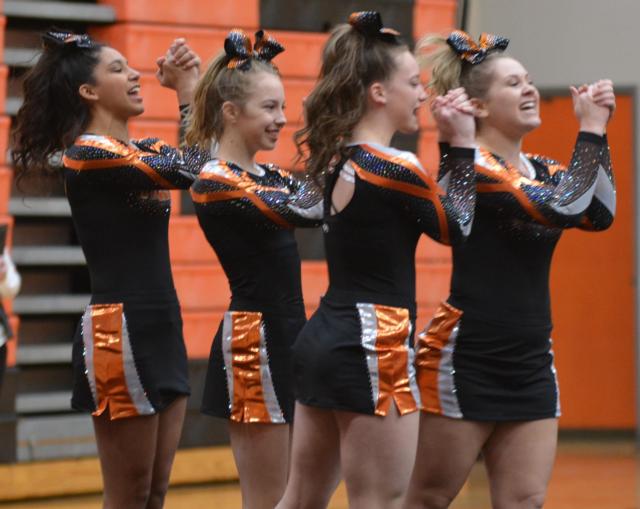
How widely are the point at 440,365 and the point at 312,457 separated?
0.49 meters

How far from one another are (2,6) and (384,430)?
3681mm

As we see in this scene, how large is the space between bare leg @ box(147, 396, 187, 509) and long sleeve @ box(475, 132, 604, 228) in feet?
3.33

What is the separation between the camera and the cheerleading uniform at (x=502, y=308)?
3.34 m

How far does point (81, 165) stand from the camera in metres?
3.59

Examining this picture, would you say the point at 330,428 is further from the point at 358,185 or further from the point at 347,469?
the point at 358,185

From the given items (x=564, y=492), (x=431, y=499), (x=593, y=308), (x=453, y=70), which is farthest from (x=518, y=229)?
(x=593, y=308)

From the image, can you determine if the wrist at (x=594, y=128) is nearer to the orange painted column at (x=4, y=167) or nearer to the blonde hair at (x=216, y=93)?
the blonde hair at (x=216, y=93)

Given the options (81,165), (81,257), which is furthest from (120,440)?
(81,257)

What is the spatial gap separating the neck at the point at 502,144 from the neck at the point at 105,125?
984mm

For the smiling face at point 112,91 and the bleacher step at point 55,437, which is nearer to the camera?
the smiling face at point 112,91

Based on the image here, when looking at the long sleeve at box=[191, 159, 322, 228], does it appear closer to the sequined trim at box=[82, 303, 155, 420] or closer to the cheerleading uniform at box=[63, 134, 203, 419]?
the cheerleading uniform at box=[63, 134, 203, 419]

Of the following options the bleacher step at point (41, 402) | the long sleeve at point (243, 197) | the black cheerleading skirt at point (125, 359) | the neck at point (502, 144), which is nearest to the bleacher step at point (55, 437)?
the bleacher step at point (41, 402)

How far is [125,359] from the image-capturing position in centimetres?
360

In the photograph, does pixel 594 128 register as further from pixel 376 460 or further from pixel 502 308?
pixel 376 460
